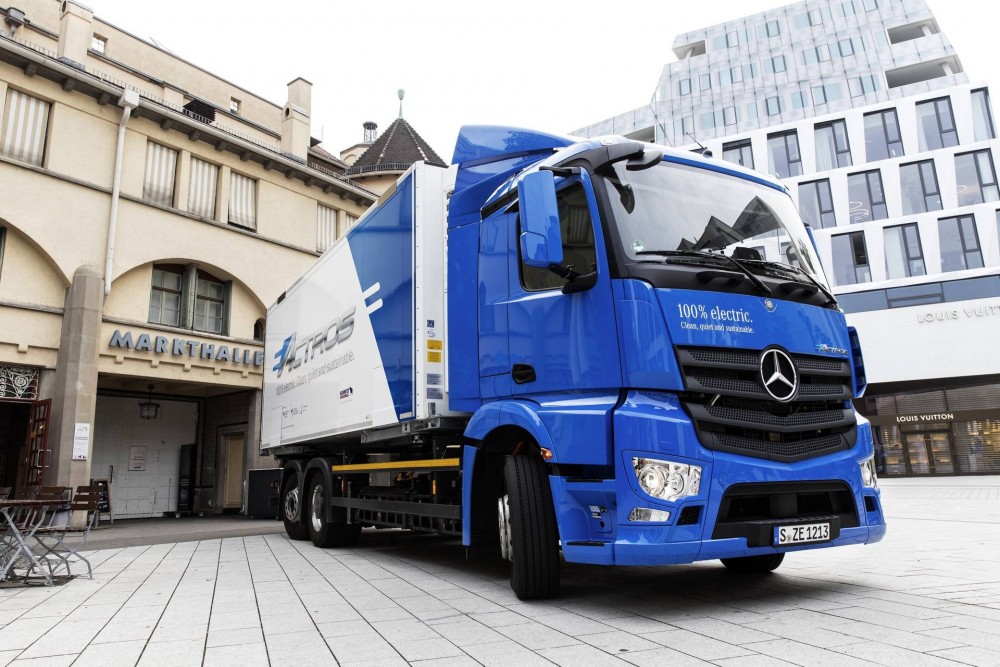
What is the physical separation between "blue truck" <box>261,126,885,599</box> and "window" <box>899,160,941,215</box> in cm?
3005

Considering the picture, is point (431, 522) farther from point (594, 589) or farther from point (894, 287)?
point (894, 287)

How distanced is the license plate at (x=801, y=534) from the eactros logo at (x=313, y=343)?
522 cm

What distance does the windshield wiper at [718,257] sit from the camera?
4.61 metres

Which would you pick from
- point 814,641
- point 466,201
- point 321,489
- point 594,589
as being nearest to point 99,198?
point 321,489

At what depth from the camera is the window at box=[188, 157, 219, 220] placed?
715 inches

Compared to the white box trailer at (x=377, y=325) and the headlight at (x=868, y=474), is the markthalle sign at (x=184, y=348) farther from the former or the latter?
the headlight at (x=868, y=474)

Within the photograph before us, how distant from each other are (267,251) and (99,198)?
14.9 feet

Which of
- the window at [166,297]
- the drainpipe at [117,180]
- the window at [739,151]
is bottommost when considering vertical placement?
the window at [166,297]

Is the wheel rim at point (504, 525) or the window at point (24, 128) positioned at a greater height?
the window at point (24, 128)

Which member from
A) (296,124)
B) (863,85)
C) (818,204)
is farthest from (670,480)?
(863,85)

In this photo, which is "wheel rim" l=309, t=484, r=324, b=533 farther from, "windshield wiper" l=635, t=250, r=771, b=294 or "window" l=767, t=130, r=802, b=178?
"window" l=767, t=130, r=802, b=178

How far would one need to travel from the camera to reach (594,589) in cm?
548

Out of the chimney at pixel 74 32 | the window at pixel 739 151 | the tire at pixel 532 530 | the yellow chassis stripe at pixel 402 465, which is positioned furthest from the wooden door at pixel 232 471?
the window at pixel 739 151

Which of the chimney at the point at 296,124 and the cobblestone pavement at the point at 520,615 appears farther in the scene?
the chimney at the point at 296,124
